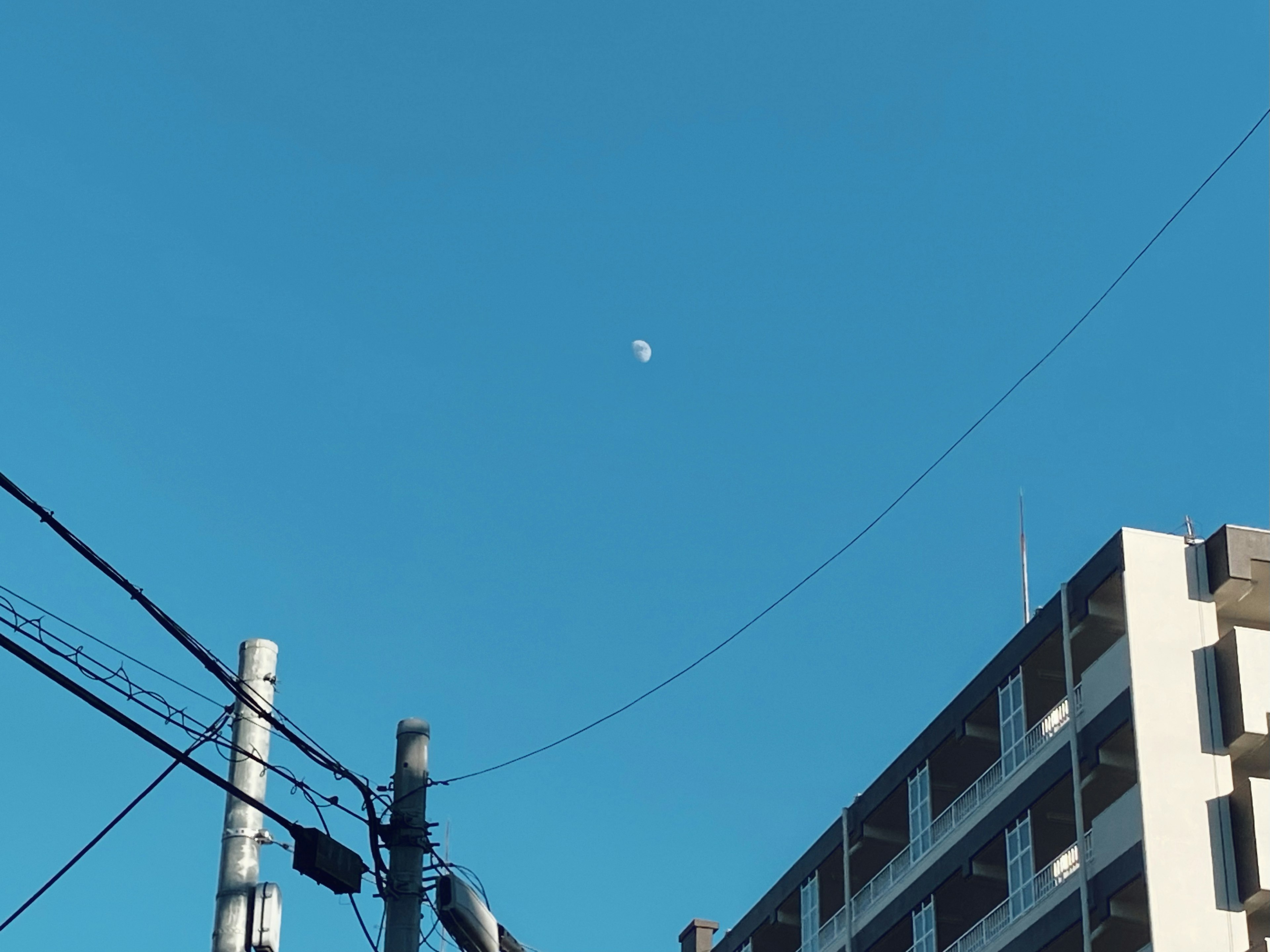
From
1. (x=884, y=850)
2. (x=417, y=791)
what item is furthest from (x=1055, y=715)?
(x=417, y=791)

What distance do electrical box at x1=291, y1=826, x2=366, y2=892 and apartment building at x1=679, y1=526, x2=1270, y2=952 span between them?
25649 mm

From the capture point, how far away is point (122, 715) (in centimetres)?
1263

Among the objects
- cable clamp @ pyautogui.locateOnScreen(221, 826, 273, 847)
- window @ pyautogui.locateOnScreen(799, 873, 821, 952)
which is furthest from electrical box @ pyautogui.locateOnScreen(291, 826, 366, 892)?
window @ pyautogui.locateOnScreen(799, 873, 821, 952)

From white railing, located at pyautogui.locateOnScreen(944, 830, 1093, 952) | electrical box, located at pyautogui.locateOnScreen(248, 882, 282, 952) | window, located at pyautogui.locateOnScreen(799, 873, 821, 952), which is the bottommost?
electrical box, located at pyautogui.locateOnScreen(248, 882, 282, 952)

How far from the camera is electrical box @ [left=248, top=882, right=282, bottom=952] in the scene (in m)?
15.5

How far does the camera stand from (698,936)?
6481 cm

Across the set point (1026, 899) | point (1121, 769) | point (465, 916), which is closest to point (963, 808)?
point (1026, 899)

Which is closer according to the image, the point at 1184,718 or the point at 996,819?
the point at 1184,718

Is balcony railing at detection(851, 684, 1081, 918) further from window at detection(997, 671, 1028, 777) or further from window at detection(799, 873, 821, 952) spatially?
window at detection(799, 873, 821, 952)

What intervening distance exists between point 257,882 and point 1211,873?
28119mm

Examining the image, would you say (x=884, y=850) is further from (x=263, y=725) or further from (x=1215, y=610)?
(x=263, y=725)

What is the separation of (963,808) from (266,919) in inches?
1353

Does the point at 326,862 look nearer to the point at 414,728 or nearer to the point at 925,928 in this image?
the point at 414,728

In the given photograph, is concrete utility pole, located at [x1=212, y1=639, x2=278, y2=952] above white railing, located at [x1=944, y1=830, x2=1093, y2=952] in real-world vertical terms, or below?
below
